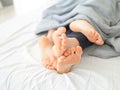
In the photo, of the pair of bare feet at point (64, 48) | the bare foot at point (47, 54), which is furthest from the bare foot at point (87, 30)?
the bare foot at point (47, 54)

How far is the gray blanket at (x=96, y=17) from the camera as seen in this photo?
820mm

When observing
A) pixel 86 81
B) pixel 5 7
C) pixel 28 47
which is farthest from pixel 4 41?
pixel 5 7

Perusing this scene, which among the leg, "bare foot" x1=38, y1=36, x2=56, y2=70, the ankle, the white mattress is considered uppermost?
the leg

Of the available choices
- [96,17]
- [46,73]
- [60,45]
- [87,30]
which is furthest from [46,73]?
[96,17]

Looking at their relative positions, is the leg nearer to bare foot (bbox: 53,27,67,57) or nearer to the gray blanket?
bare foot (bbox: 53,27,67,57)

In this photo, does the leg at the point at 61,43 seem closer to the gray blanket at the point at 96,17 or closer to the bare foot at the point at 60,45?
the bare foot at the point at 60,45

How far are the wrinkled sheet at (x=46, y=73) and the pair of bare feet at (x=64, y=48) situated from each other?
31 mm

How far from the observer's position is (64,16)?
0.95 m

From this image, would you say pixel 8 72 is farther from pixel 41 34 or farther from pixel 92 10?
pixel 92 10

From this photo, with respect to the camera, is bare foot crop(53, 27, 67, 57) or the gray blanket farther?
the gray blanket

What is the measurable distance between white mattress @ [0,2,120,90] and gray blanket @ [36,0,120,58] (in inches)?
2.2

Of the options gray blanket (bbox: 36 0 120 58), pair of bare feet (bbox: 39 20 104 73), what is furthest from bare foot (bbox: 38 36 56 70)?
gray blanket (bbox: 36 0 120 58)

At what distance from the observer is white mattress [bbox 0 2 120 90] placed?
668mm

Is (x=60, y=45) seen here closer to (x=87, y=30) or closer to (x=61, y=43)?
(x=61, y=43)
